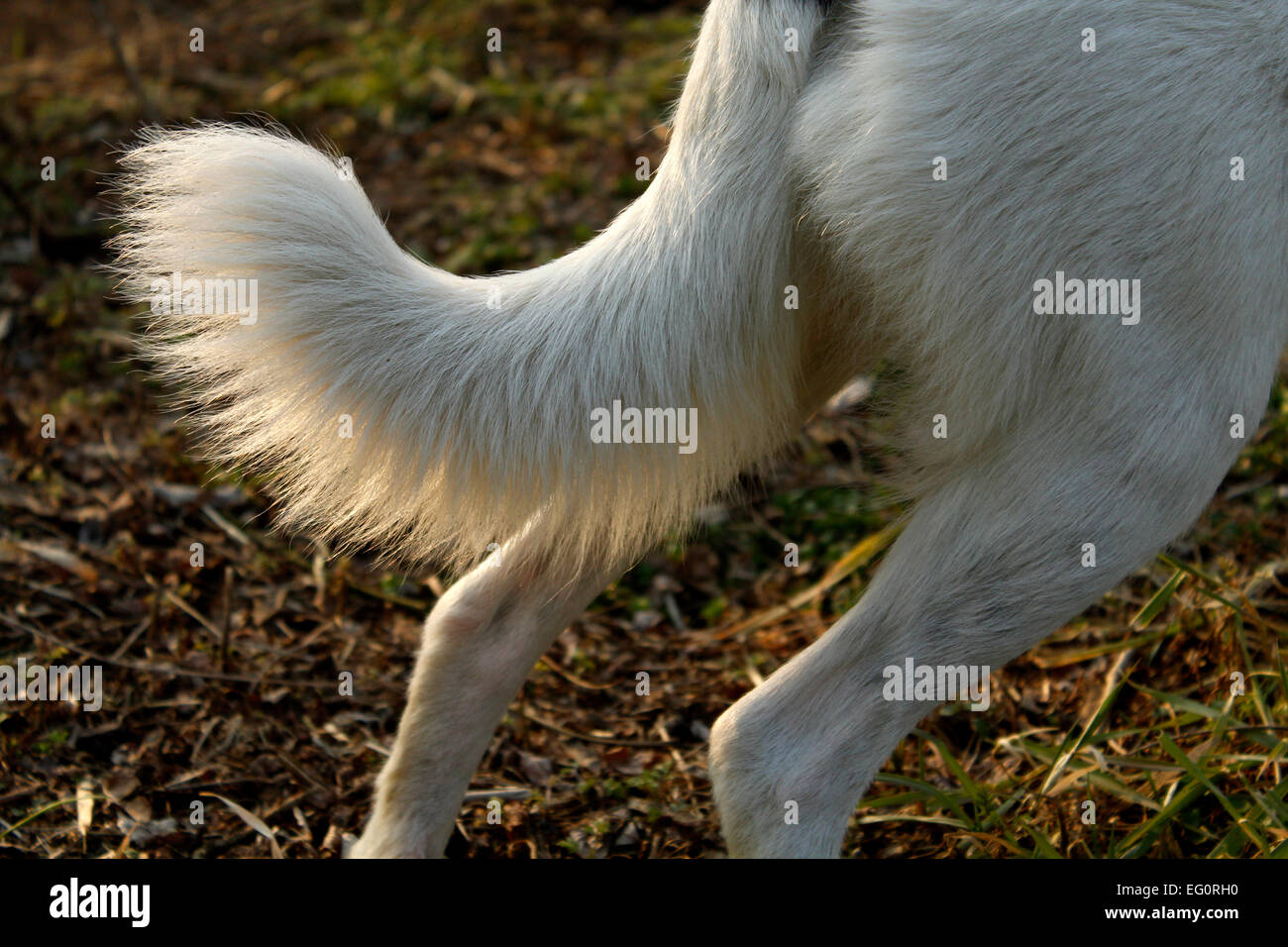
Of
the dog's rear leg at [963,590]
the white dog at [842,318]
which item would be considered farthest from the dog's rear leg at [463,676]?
the dog's rear leg at [963,590]

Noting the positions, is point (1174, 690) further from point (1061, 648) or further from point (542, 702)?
point (542, 702)

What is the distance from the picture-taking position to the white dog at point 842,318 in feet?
6.82

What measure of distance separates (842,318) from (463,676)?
1.09 meters

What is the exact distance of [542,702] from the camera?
139 inches

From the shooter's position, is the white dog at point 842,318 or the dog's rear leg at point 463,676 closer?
the white dog at point 842,318

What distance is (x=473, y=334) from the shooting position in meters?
2.23

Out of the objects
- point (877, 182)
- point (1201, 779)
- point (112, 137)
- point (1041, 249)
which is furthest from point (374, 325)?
point (112, 137)

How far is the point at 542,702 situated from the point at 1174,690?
5.41 ft

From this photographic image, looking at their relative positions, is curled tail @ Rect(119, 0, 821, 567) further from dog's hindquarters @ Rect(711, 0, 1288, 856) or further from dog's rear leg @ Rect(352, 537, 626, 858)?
dog's rear leg @ Rect(352, 537, 626, 858)

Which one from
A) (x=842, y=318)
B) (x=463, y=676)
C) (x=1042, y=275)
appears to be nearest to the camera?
(x=1042, y=275)

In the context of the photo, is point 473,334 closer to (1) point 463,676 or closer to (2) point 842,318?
(2) point 842,318

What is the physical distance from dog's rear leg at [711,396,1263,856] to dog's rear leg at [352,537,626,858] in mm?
511

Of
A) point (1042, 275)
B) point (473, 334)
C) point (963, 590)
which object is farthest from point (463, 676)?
point (1042, 275)

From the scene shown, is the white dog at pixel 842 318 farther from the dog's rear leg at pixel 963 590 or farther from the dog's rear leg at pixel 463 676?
the dog's rear leg at pixel 463 676
